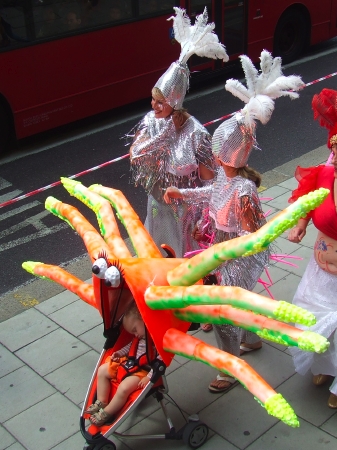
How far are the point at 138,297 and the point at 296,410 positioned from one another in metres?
1.38

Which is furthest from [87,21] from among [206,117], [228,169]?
[228,169]

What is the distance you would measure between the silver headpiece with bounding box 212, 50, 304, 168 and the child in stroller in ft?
3.52

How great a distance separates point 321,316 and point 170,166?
1.50 metres

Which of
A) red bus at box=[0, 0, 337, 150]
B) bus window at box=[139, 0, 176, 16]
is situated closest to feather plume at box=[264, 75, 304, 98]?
red bus at box=[0, 0, 337, 150]

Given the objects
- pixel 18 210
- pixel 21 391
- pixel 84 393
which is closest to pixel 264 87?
pixel 84 393

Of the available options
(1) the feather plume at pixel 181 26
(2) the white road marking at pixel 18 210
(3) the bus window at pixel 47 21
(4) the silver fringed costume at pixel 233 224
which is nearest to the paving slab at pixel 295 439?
(4) the silver fringed costume at pixel 233 224

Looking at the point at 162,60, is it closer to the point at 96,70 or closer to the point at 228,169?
the point at 96,70

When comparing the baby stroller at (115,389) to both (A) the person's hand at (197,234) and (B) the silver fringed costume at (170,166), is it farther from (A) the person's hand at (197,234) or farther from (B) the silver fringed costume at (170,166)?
(B) the silver fringed costume at (170,166)

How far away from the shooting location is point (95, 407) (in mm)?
3666

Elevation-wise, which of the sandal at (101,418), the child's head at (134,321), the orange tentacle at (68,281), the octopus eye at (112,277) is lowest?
the sandal at (101,418)

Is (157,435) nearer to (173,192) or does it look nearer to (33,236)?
(173,192)

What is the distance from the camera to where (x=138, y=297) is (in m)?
3.35

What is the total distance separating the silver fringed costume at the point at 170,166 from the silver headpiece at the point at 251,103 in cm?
70

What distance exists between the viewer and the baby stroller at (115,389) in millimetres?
3539
